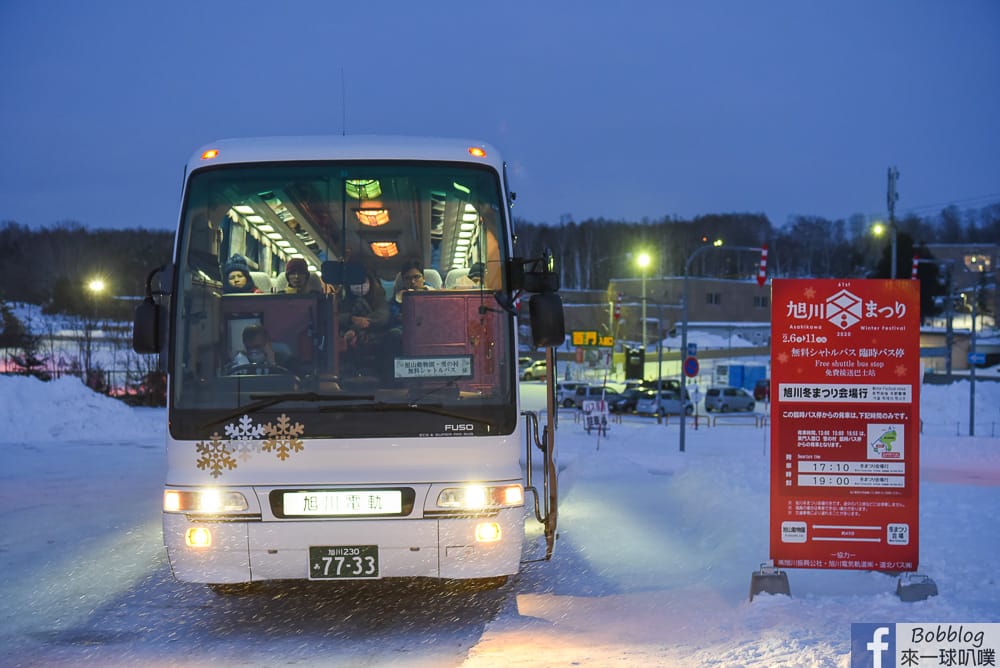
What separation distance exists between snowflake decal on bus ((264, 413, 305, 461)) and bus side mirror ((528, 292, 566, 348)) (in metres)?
1.74

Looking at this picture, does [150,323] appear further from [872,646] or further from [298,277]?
[872,646]

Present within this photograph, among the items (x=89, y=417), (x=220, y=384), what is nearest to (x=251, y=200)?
(x=220, y=384)

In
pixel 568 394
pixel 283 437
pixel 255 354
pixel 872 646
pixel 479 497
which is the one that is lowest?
pixel 568 394

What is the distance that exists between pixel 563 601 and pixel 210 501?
305 cm

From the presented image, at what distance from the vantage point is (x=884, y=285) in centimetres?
720

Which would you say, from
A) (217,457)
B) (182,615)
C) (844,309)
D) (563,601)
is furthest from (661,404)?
(217,457)

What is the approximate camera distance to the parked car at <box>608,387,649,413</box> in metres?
50.3

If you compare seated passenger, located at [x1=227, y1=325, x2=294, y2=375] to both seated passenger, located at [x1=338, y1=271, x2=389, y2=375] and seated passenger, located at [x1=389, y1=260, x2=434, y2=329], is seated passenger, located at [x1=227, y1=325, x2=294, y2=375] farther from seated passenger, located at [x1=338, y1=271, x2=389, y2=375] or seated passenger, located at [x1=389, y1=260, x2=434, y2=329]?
seated passenger, located at [x1=389, y1=260, x2=434, y2=329]

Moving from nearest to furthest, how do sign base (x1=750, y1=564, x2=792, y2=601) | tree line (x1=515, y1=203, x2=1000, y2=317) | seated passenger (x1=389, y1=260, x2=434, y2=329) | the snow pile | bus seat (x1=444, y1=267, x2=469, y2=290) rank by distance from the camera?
seated passenger (x1=389, y1=260, x2=434, y2=329)
bus seat (x1=444, y1=267, x2=469, y2=290)
sign base (x1=750, y1=564, x2=792, y2=601)
the snow pile
tree line (x1=515, y1=203, x2=1000, y2=317)

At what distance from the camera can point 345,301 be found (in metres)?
6.71

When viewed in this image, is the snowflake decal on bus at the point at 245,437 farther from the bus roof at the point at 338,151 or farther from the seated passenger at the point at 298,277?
the bus roof at the point at 338,151

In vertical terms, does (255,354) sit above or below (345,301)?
below

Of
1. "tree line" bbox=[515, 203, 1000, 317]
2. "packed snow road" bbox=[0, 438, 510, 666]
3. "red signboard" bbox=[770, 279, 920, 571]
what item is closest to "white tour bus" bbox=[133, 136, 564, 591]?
"packed snow road" bbox=[0, 438, 510, 666]

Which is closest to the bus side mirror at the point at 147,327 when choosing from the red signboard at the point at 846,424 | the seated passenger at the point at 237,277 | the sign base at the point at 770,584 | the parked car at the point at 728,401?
the seated passenger at the point at 237,277
